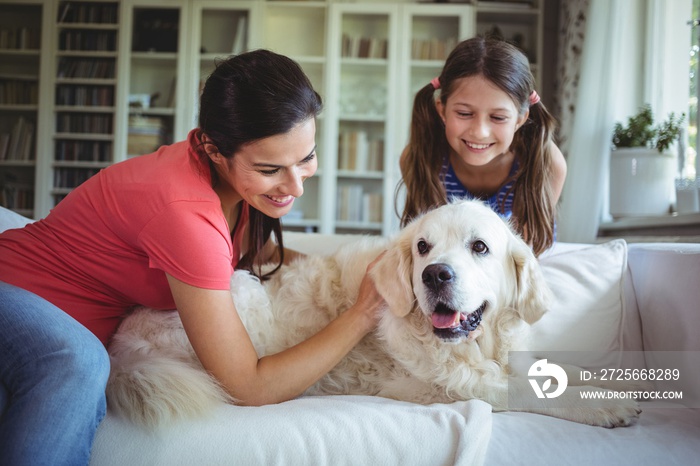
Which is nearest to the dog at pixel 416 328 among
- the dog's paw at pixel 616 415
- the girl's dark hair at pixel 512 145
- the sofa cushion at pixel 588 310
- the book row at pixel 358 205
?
the dog's paw at pixel 616 415

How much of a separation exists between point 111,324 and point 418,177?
4.39 feet

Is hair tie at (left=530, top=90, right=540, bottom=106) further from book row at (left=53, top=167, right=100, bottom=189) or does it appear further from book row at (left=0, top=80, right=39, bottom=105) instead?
book row at (left=0, top=80, right=39, bottom=105)

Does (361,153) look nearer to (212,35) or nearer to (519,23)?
(212,35)

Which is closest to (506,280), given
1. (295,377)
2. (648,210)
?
(295,377)

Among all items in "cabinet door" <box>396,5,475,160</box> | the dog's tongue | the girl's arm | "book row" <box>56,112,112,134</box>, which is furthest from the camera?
"book row" <box>56,112,112,134</box>

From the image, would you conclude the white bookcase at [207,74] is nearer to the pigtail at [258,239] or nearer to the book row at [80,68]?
the book row at [80,68]

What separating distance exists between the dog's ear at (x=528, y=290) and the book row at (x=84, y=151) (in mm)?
5143

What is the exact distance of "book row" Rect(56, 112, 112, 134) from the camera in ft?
19.5

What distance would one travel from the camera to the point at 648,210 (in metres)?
4.02

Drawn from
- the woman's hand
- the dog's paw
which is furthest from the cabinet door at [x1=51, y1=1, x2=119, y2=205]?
the dog's paw

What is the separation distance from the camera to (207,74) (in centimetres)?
579

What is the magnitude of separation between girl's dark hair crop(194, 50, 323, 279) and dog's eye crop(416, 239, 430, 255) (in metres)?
0.47

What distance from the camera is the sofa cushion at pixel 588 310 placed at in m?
2.16

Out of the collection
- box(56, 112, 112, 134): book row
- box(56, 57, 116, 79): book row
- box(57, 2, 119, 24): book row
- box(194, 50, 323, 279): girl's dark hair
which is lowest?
box(194, 50, 323, 279): girl's dark hair
